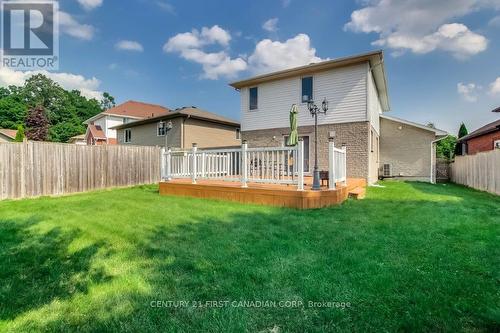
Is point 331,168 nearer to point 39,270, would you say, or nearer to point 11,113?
point 39,270

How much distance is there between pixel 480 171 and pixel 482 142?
31.2 ft

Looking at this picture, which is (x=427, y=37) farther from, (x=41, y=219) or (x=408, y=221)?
(x=41, y=219)

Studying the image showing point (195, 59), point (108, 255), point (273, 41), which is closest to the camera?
point (108, 255)

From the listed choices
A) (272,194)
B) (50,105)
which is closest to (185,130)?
(272,194)

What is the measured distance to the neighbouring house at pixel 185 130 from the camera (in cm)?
1802

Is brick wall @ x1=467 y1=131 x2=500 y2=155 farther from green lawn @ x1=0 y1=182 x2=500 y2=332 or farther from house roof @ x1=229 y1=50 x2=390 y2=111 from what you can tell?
green lawn @ x1=0 y1=182 x2=500 y2=332

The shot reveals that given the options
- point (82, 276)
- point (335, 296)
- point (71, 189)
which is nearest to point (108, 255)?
point (82, 276)

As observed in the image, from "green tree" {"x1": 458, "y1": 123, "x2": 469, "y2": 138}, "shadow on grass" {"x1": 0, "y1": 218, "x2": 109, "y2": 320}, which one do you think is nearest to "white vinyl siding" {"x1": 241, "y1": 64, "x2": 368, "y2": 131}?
"shadow on grass" {"x1": 0, "y1": 218, "x2": 109, "y2": 320}

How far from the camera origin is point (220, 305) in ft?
7.11

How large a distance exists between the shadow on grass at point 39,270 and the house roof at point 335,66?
10571 millimetres

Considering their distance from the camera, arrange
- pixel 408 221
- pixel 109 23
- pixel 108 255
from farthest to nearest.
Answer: pixel 109 23, pixel 408 221, pixel 108 255

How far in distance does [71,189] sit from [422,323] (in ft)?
35.6

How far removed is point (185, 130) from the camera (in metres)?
18.0

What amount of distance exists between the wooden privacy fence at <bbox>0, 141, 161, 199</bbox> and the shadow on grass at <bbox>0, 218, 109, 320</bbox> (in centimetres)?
525
